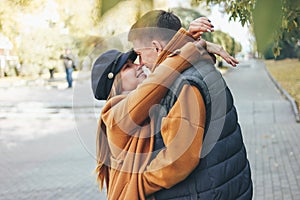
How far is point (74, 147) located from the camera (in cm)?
954

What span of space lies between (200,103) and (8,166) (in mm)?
7029

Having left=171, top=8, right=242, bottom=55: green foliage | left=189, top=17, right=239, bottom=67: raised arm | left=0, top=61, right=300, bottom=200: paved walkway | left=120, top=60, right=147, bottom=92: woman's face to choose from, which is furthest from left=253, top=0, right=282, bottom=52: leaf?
left=120, top=60, right=147, bottom=92: woman's face

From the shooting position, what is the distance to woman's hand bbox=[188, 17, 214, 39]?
5.81 feet

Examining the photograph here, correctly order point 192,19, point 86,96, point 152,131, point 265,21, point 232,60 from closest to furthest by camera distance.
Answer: point 265,21 → point 192,19 → point 152,131 → point 232,60 → point 86,96

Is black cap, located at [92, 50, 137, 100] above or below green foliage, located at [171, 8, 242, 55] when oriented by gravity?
below

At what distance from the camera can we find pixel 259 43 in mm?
659

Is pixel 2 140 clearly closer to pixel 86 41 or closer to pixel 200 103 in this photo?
pixel 200 103

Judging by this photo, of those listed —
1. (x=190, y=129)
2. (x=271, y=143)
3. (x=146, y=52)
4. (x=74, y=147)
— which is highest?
(x=146, y=52)

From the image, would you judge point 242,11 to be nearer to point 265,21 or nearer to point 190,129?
point 190,129

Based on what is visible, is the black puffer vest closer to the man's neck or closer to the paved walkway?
the man's neck

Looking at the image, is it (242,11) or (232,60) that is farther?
(232,60)

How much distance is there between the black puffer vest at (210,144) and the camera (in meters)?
1.79

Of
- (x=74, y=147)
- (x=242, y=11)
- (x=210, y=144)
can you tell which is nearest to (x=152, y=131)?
(x=210, y=144)

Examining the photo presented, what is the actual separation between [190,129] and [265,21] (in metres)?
1.09
